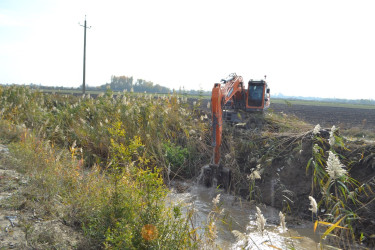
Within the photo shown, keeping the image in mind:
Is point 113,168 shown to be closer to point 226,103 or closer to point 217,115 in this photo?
point 217,115

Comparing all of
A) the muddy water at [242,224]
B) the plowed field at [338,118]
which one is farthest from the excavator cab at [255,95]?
the muddy water at [242,224]

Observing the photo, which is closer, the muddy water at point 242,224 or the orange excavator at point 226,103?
the muddy water at point 242,224

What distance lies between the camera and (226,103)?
31.9 ft

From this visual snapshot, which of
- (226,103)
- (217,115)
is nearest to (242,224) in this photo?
(217,115)

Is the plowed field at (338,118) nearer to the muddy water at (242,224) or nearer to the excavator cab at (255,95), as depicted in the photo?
the excavator cab at (255,95)

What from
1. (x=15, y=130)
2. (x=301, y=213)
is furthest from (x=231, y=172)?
(x=15, y=130)

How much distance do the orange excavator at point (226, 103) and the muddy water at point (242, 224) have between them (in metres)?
0.39

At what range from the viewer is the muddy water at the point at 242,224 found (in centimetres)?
456

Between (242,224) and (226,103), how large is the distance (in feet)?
16.8

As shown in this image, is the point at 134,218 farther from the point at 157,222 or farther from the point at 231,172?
the point at 231,172

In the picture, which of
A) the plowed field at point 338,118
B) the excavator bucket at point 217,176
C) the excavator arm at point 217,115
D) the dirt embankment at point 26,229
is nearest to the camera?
the dirt embankment at point 26,229

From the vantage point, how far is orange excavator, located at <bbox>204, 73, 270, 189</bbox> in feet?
22.1

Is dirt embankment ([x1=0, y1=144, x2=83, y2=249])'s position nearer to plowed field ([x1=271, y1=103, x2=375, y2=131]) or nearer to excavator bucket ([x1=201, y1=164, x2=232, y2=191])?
excavator bucket ([x1=201, y1=164, x2=232, y2=191])

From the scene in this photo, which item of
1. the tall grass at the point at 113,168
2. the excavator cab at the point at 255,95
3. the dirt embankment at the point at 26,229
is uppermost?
the excavator cab at the point at 255,95
